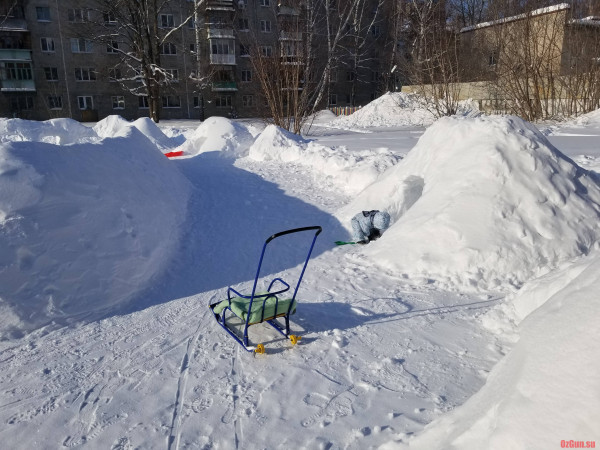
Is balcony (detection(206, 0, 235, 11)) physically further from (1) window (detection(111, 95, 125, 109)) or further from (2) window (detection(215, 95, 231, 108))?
(1) window (detection(111, 95, 125, 109))

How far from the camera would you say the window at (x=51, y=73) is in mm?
35281

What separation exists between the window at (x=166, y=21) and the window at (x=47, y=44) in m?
8.48

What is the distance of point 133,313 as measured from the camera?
4.91 m

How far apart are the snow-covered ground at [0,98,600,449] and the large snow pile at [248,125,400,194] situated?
5.51ft

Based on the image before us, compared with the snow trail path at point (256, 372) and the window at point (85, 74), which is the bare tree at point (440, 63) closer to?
the snow trail path at point (256, 372)

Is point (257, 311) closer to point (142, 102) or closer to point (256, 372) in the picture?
point (256, 372)

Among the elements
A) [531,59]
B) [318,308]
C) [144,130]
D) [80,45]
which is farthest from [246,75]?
[318,308]

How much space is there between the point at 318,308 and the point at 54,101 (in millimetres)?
38191

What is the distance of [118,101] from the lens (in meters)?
37.2

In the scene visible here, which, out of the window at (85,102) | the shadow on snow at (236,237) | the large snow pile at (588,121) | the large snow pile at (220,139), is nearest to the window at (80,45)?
the window at (85,102)

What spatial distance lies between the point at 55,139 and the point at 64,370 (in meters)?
13.9

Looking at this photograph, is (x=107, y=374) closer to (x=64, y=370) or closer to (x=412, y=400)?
(x=64, y=370)

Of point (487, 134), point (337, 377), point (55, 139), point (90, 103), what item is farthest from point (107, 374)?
point (90, 103)

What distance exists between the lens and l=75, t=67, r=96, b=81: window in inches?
1417
